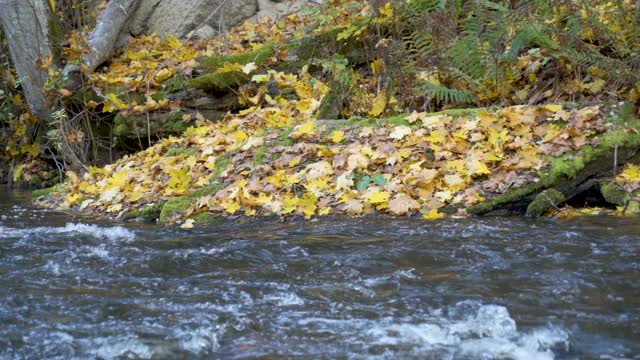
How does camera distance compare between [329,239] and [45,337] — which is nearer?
[45,337]

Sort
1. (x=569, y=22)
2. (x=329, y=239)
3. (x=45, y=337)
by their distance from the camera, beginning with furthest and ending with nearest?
(x=569, y=22), (x=329, y=239), (x=45, y=337)

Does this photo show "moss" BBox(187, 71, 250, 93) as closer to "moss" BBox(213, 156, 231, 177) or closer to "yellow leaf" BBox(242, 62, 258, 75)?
"yellow leaf" BBox(242, 62, 258, 75)

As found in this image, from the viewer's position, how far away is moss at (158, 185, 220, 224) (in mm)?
5867

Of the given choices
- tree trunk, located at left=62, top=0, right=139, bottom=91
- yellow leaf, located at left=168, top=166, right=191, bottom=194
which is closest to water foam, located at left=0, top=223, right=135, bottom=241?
yellow leaf, located at left=168, top=166, right=191, bottom=194

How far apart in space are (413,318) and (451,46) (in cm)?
432

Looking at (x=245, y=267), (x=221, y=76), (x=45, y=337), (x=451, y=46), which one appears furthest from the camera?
(x=221, y=76)

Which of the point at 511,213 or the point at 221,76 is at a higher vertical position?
the point at 221,76

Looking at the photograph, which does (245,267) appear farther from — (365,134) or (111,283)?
(365,134)

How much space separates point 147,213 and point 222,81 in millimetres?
3293

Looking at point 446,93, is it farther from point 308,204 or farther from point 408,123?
point 308,204

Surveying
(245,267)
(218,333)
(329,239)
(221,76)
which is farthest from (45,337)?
(221,76)

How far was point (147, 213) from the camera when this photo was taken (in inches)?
242

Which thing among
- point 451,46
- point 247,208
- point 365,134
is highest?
point 451,46

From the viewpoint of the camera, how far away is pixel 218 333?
2.77 meters
